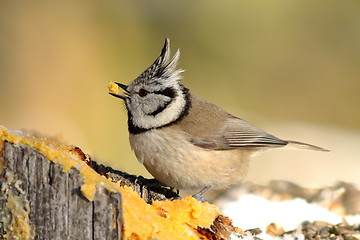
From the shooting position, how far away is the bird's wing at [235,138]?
12.6ft

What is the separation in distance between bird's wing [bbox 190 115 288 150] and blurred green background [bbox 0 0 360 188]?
2.01 meters

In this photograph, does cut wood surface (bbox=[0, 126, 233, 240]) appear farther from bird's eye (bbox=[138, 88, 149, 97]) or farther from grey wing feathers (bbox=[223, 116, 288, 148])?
grey wing feathers (bbox=[223, 116, 288, 148])

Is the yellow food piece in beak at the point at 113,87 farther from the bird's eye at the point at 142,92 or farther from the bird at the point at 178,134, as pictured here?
the bird's eye at the point at 142,92

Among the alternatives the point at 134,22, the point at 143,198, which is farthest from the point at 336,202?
the point at 134,22

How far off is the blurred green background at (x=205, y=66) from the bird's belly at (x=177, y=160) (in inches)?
97.9

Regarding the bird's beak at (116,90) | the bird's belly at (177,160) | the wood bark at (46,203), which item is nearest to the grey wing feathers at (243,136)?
the bird's belly at (177,160)

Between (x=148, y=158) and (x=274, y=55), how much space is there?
18.5 ft

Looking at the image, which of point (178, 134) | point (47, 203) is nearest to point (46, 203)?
point (47, 203)

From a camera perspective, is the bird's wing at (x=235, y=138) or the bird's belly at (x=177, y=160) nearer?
the bird's belly at (x=177, y=160)

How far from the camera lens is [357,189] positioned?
496 centimetres

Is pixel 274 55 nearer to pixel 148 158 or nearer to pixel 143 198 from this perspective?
pixel 148 158

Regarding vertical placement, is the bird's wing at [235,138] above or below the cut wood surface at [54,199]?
above

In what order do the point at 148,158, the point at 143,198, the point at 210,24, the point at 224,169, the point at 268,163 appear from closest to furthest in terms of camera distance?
the point at 143,198 → the point at 148,158 → the point at 224,169 → the point at 268,163 → the point at 210,24

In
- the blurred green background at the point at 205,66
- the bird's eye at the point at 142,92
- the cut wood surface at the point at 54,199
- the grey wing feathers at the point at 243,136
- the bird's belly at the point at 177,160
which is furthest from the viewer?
the blurred green background at the point at 205,66
